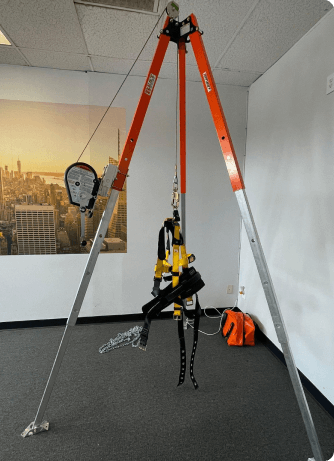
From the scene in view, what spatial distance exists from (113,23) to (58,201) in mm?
1626

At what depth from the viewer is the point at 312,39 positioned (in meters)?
1.79

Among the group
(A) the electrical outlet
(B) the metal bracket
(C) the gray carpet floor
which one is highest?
(A) the electrical outlet

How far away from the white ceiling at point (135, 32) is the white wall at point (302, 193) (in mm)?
205

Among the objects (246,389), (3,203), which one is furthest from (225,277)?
(3,203)

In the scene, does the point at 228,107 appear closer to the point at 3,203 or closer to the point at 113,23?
the point at 113,23

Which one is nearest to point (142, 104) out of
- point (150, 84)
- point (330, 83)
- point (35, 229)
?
point (150, 84)

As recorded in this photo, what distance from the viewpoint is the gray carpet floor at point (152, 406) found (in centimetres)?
141

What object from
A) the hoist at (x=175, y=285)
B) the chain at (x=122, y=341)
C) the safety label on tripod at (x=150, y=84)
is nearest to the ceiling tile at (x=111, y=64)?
the safety label on tripod at (x=150, y=84)

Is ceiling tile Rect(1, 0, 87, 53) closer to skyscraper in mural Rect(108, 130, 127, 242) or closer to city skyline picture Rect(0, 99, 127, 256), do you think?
city skyline picture Rect(0, 99, 127, 256)

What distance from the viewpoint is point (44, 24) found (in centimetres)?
179

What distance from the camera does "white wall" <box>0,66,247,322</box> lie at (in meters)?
2.58

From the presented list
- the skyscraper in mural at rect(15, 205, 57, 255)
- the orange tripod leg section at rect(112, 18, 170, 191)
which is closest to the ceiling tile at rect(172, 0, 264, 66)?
the orange tripod leg section at rect(112, 18, 170, 191)

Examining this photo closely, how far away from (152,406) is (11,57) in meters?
3.13

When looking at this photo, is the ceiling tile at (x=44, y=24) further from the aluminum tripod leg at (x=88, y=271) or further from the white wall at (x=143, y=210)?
the aluminum tripod leg at (x=88, y=271)
